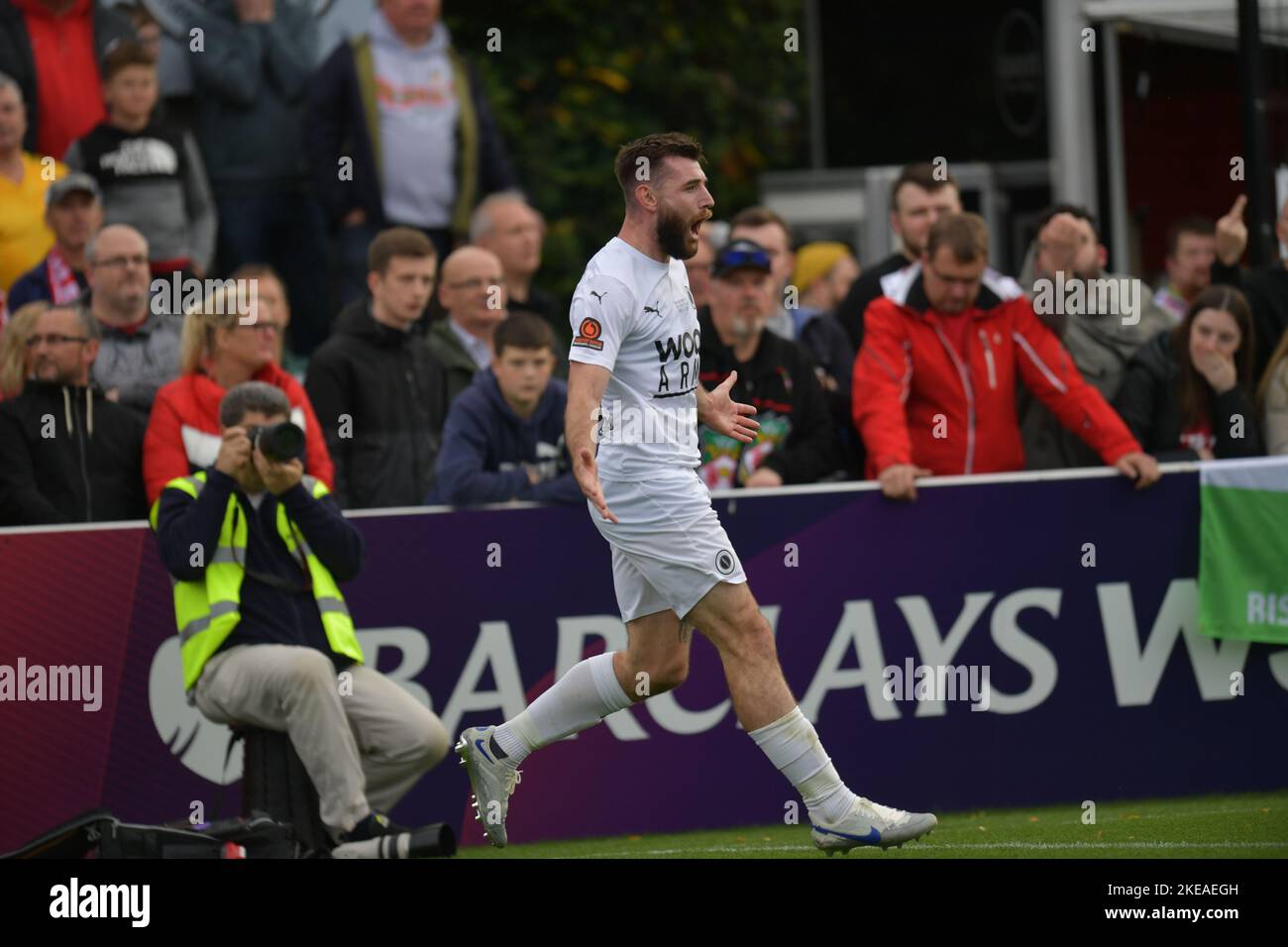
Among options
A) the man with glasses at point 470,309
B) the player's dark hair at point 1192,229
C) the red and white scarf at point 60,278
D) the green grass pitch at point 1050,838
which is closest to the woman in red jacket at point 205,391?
the man with glasses at point 470,309

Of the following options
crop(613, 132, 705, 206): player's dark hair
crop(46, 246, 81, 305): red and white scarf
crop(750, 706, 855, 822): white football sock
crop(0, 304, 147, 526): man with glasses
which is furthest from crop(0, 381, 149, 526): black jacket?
crop(750, 706, 855, 822): white football sock

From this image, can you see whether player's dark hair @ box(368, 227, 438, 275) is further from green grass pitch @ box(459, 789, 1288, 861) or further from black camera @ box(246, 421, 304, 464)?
green grass pitch @ box(459, 789, 1288, 861)

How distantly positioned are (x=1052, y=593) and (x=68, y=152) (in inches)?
228

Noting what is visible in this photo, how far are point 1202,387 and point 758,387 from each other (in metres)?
2.15

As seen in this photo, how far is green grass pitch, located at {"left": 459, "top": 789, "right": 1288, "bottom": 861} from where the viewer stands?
27.9ft

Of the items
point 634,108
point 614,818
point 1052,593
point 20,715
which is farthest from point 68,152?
point 634,108

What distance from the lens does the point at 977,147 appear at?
1820 centimetres

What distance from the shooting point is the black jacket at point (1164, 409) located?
11.0 meters

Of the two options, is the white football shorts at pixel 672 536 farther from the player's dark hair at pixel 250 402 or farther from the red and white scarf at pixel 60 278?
the red and white scarf at pixel 60 278

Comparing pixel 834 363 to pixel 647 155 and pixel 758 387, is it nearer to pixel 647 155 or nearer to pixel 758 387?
pixel 758 387

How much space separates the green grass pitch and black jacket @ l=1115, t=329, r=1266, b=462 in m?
1.73

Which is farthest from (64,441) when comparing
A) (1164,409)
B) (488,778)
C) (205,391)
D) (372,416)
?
(1164,409)

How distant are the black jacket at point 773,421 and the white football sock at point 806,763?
2.87 metres
